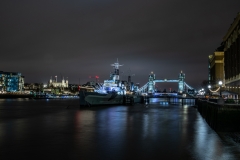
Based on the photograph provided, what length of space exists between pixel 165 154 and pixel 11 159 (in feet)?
27.2

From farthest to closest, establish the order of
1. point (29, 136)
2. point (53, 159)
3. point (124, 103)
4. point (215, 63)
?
point (215, 63), point (124, 103), point (29, 136), point (53, 159)

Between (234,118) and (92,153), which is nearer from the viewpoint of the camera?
(92,153)

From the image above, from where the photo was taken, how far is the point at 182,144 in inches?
850

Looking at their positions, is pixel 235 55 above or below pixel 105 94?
above

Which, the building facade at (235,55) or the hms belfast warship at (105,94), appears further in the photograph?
the hms belfast warship at (105,94)

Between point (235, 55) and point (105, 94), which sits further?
point (105, 94)

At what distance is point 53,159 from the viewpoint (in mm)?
16828

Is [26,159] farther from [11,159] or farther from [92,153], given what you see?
[92,153]

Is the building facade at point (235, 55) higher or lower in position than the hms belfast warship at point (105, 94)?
higher

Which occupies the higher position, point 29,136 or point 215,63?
→ point 215,63

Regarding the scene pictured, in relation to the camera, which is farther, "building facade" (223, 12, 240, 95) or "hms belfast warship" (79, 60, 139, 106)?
"hms belfast warship" (79, 60, 139, 106)

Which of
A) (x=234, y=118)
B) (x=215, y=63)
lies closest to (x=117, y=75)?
(x=215, y=63)

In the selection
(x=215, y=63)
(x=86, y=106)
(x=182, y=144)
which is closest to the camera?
(x=182, y=144)

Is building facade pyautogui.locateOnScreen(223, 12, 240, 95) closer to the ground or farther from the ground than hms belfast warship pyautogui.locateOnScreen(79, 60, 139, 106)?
farther from the ground
